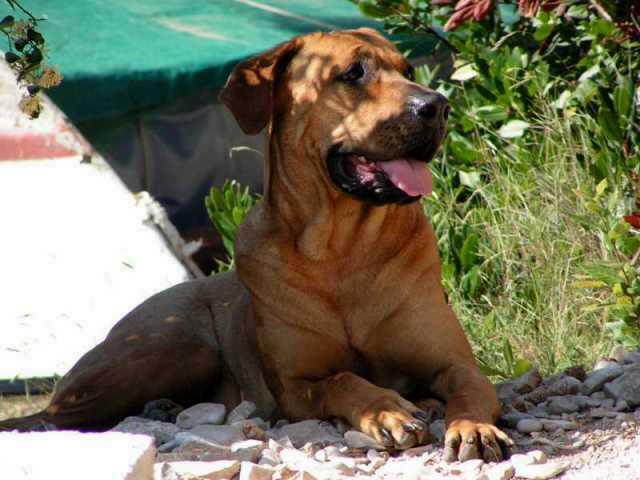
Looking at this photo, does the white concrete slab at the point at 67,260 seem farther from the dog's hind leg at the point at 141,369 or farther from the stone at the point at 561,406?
the stone at the point at 561,406

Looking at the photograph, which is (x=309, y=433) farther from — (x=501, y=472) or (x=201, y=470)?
(x=501, y=472)

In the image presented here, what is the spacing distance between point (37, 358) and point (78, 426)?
1868mm

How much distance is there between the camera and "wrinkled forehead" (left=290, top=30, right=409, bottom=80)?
449 cm

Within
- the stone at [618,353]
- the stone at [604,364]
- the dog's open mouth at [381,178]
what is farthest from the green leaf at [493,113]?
the dog's open mouth at [381,178]

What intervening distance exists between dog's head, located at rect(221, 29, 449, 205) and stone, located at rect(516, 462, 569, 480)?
115cm

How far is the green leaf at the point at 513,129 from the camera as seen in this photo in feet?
20.6

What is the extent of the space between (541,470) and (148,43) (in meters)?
4.42

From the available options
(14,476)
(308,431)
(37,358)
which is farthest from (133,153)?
(14,476)

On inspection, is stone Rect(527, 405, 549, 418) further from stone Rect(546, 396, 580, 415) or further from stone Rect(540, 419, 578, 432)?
stone Rect(540, 419, 578, 432)

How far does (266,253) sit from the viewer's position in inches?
179

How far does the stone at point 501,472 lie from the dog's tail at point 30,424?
5.86 feet

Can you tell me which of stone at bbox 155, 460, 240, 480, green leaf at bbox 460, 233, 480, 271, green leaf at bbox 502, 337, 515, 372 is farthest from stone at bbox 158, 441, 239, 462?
green leaf at bbox 460, 233, 480, 271

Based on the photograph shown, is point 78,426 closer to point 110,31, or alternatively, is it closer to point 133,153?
point 133,153

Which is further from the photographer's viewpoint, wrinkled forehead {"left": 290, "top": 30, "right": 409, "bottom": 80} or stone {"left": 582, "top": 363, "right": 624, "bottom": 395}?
wrinkled forehead {"left": 290, "top": 30, "right": 409, "bottom": 80}
